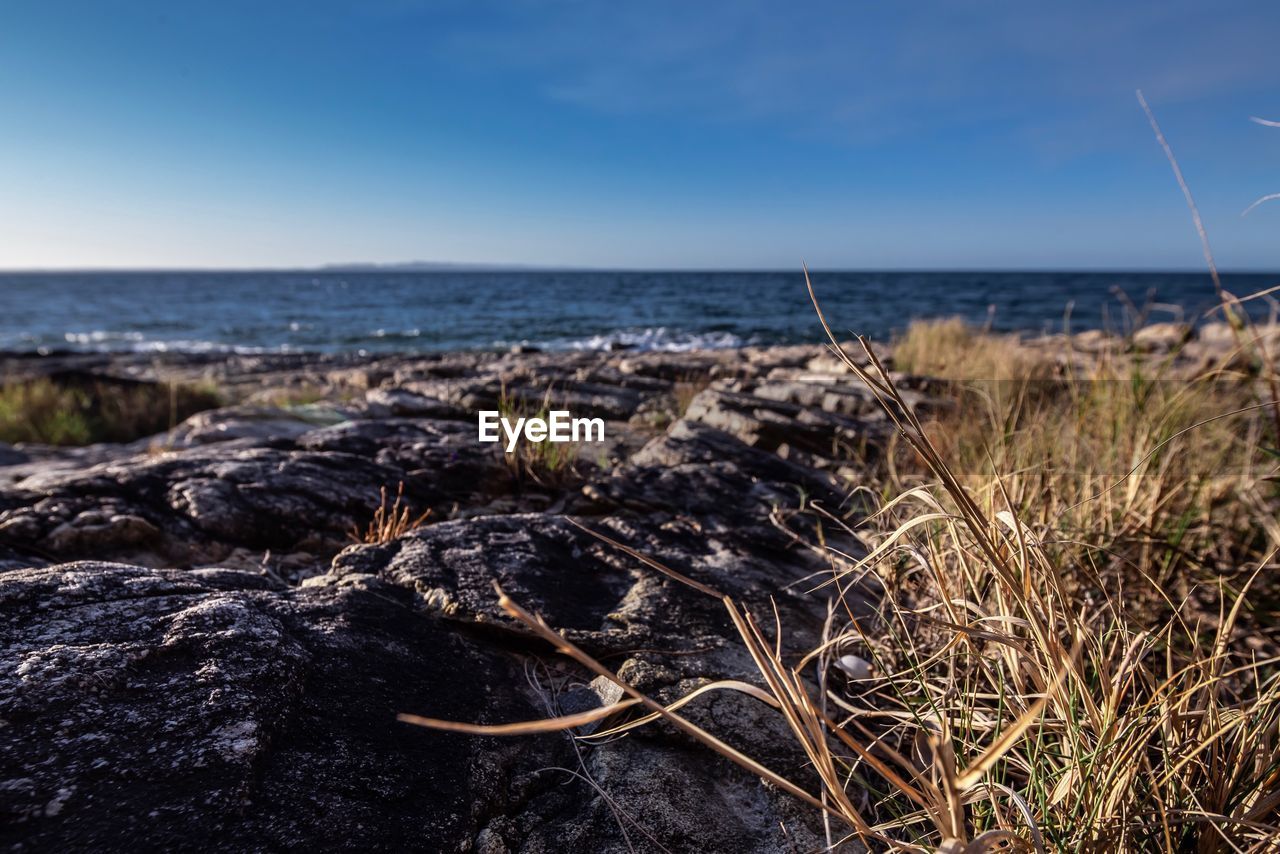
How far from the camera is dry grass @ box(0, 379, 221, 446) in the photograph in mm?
7051

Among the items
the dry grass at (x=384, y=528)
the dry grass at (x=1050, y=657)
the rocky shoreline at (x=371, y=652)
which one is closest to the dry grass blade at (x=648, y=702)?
the dry grass at (x=1050, y=657)

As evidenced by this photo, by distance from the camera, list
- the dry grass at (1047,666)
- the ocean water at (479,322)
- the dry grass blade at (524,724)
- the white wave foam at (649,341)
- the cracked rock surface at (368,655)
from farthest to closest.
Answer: the ocean water at (479,322), the white wave foam at (649,341), the cracked rock surface at (368,655), the dry grass at (1047,666), the dry grass blade at (524,724)

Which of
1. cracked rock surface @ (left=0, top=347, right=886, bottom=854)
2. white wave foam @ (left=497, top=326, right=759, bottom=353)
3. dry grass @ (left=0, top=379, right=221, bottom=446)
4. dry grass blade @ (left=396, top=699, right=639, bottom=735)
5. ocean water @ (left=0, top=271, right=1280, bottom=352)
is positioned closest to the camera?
dry grass blade @ (left=396, top=699, right=639, bottom=735)

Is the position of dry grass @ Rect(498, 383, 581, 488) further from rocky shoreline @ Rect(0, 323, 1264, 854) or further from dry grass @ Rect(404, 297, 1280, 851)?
dry grass @ Rect(404, 297, 1280, 851)

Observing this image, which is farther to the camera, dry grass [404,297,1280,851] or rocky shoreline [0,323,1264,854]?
rocky shoreline [0,323,1264,854]

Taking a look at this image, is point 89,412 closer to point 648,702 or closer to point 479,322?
point 648,702

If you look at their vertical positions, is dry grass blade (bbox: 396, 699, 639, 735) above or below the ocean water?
above

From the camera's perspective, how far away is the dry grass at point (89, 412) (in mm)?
7051

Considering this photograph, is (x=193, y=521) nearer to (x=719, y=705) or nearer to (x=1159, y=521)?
(x=719, y=705)

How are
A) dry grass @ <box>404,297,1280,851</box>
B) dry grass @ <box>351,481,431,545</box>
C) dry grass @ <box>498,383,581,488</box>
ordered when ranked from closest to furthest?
dry grass @ <box>404,297,1280,851</box>, dry grass @ <box>351,481,431,545</box>, dry grass @ <box>498,383,581,488</box>

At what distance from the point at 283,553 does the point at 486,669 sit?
1296 millimetres

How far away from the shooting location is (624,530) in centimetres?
245

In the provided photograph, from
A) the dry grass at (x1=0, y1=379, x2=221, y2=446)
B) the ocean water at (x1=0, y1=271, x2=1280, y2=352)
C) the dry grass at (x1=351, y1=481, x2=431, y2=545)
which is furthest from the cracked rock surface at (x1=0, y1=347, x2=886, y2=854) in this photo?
the ocean water at (x1=0, y1=271, x2=1280, y2=352)

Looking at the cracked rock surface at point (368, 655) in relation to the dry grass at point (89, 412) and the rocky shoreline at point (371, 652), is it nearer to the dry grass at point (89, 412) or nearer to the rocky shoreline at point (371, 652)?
the rocky shoreline at point (371, 652)
